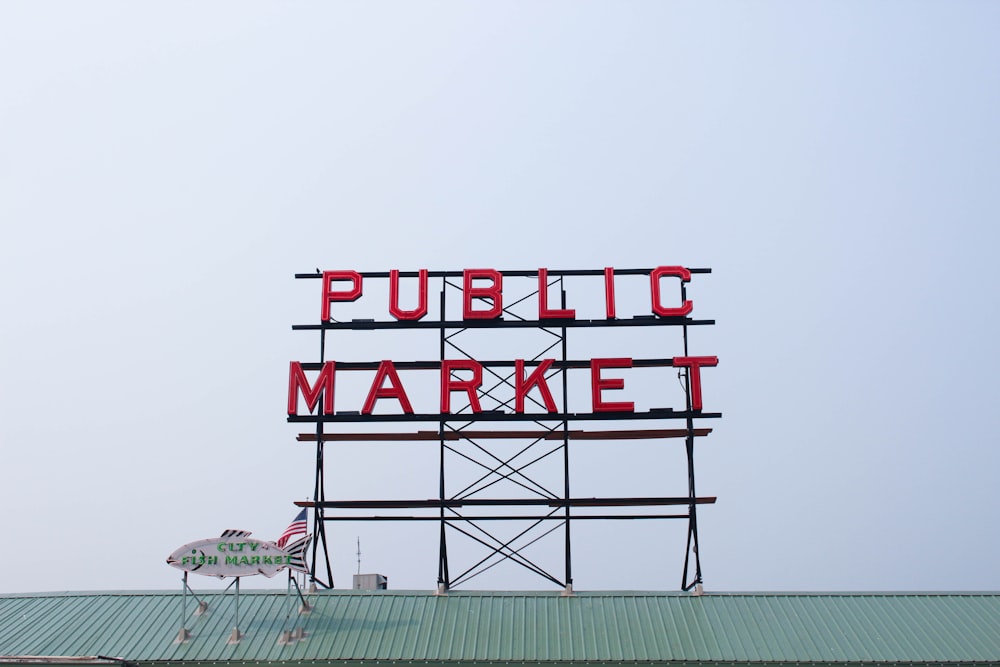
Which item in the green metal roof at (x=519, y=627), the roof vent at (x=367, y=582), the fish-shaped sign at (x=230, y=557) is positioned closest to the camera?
the green metal roof at (x=519, y=627)

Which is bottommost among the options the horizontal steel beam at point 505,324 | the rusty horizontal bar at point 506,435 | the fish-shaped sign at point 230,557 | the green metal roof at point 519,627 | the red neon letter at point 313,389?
the green metal roof at point 519,627

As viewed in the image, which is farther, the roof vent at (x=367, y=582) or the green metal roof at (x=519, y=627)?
the roof vent at (x=367, y=582)

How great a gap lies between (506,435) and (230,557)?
10369mm

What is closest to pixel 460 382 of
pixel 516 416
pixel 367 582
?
pixel 516 416

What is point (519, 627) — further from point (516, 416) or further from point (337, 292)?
point (337, 292)

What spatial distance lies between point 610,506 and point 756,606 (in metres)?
5.88

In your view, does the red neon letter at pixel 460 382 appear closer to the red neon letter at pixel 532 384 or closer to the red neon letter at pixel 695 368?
the red neon letter at pixel 532 384

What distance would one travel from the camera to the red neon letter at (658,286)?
41531 millimetres

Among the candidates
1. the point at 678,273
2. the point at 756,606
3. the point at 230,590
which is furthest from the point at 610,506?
the point at 230,590

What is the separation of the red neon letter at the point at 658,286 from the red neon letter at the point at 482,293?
18.5ft

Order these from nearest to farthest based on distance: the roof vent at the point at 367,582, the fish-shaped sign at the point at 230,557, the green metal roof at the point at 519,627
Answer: the green metal roof at the point at 519,627
the fish-shaped sign at the point at 230,557
the roof vent at the point at 367,582

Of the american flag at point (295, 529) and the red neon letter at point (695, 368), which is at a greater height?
the red neon letter at point (695, 368)

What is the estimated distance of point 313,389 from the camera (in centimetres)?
4097

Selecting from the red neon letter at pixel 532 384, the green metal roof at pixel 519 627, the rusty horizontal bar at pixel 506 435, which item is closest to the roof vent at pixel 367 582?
the green metal roof at pixel 519 627
